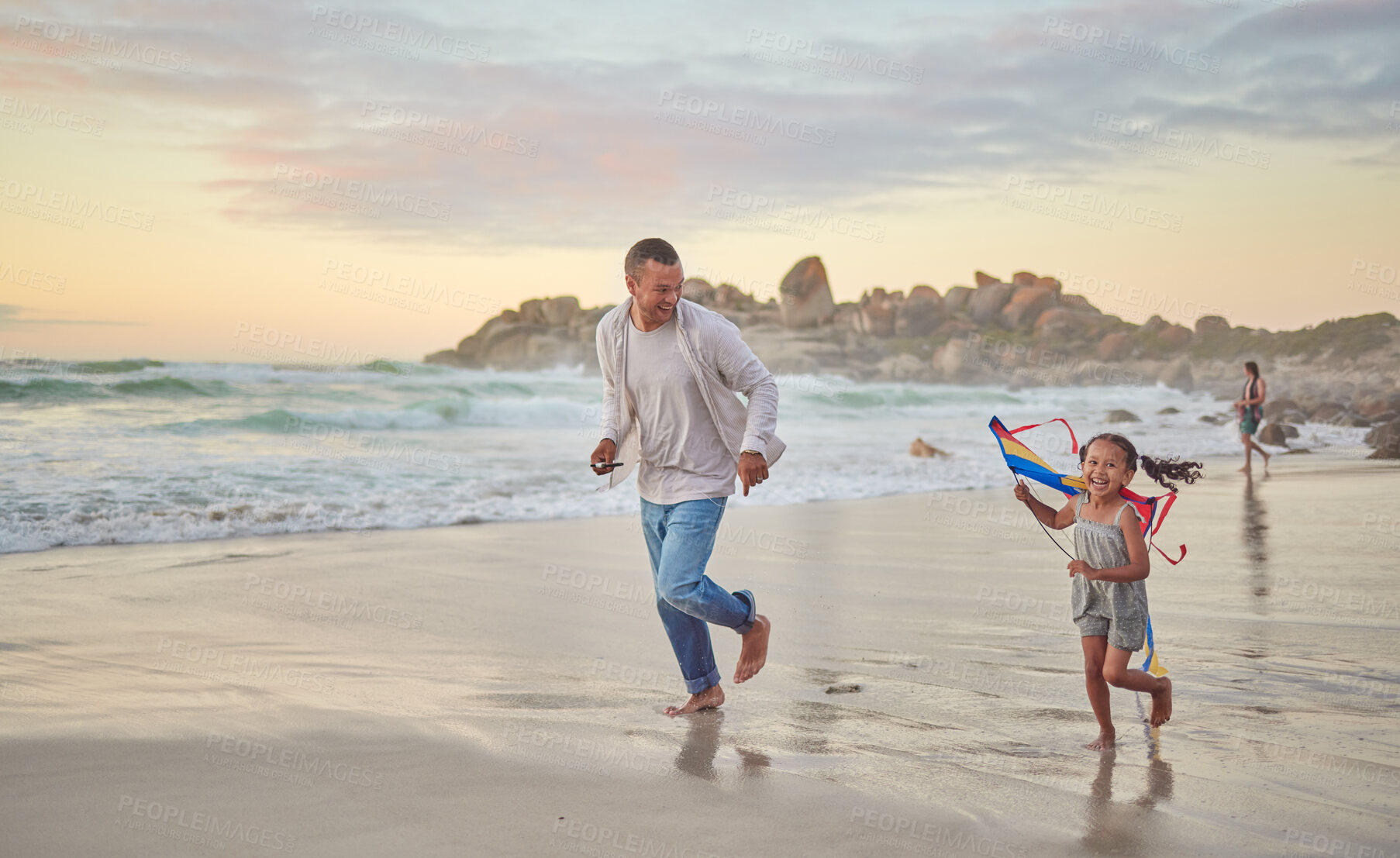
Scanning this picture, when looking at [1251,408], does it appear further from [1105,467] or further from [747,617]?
[747,617]

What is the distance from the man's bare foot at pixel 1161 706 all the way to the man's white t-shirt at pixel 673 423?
A: 1736 mm

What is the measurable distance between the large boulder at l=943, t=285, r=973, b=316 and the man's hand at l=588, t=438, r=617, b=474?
6970cm

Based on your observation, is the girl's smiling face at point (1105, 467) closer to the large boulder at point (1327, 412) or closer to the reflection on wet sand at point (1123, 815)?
the reflection on wet sand at point (1123, 815)

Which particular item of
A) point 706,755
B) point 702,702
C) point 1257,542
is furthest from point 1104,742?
point 1257,542

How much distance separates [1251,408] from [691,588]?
565 inches

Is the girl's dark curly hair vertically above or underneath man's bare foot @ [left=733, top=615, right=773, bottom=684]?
above

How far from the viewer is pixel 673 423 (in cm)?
407

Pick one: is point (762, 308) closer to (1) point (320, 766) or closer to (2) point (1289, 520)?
(2) point (1289, 520)

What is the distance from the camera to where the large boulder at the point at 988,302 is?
234 ft

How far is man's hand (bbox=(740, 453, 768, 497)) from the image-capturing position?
3768 millimetres

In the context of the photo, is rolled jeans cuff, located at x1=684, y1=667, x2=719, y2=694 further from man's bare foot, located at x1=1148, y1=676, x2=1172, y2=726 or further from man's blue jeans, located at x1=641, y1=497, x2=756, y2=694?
man's bare foot, located at x1=1148, y1=676, x2=1172, y2=726

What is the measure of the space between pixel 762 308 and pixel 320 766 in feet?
205

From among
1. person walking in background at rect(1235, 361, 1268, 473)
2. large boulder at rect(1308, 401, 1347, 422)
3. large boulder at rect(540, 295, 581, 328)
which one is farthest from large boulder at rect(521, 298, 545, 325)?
person walking in background at rect(1235, 361, 1268, 473)

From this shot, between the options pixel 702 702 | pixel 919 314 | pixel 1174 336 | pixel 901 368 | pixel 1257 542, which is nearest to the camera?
pixel 702 702
